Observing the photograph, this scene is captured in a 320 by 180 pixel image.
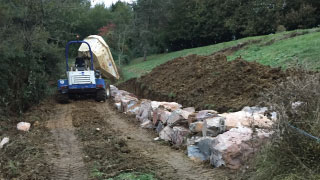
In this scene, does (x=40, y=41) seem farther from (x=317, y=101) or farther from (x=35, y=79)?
(x=317, y=101)

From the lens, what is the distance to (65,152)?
8508 millimetres

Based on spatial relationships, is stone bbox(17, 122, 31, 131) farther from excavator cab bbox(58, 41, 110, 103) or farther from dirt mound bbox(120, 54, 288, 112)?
excavator cab bbox(58, 41, 110, 103)

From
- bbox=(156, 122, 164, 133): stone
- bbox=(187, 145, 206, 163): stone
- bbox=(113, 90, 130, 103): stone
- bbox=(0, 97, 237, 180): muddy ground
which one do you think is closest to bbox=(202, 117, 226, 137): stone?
bbox=(187, 145, 206, 163): stone

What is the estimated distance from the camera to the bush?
4402mm

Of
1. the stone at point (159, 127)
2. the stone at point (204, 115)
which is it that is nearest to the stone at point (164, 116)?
the stone at point (159, 127)

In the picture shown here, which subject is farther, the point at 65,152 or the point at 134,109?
the point at 134,109

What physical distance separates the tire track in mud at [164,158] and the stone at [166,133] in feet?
0.95

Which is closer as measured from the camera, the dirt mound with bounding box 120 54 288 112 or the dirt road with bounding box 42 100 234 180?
the dirt road with bounding box 42 100 234 180

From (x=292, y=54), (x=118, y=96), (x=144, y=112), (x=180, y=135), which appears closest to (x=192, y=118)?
(x=180, y=135)

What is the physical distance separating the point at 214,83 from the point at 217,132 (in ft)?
18.9

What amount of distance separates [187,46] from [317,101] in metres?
49.6

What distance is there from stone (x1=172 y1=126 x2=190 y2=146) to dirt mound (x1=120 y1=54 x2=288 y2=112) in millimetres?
1989

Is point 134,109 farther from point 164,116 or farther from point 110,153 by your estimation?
point 110,153

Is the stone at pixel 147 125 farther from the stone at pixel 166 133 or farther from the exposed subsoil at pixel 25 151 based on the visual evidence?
the exposed subsoil at pixel 25 151
